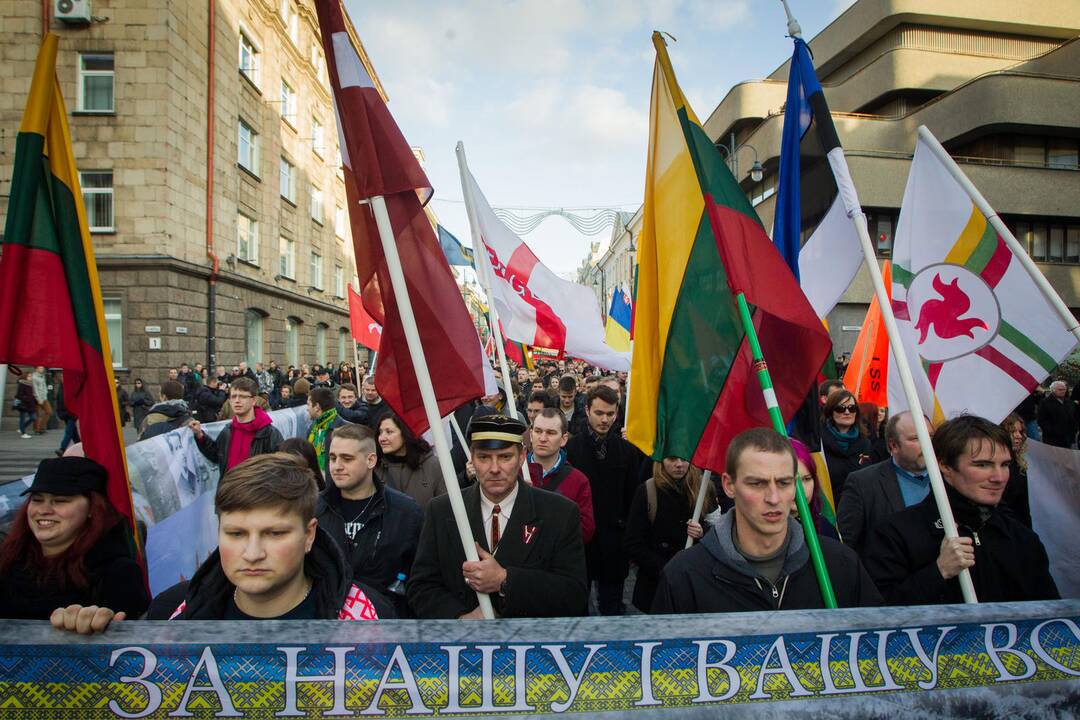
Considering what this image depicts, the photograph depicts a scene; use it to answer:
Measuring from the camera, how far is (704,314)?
319 centimetres

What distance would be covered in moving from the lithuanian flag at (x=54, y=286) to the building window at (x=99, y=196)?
17.2 m

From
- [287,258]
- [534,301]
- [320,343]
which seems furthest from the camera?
[320,343]

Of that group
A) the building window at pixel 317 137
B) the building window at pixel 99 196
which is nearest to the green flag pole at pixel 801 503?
the building window at pixel 99 196

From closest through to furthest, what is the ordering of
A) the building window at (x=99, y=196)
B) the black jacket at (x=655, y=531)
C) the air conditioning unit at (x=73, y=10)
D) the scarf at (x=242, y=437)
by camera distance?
the black jacket at (x=655, y=531) → the scarf at (x=242, y=437) → the air conditioning unit at (x=73, y=10) → the building window at (x=99, y=196)

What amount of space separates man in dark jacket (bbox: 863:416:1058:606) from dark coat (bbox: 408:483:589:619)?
1278mm

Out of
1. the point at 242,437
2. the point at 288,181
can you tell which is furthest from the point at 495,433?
the point at 288,181

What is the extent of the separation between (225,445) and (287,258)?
22438 mm

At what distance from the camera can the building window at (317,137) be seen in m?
29.0

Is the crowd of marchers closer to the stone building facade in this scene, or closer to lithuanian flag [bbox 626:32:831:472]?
lithuanian flag [bbox 626:32:831:472]

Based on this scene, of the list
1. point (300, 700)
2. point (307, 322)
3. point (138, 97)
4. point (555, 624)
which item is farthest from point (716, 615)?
point (307, 322)

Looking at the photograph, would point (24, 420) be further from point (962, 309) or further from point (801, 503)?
point (962, 309)

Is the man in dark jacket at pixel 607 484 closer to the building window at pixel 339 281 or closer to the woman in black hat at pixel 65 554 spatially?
the woman in black hat at pixel 65 554

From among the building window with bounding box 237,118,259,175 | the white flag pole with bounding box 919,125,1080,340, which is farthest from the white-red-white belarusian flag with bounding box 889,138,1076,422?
the building window with bounding box 237,118,259,175

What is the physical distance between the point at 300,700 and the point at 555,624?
68cm
